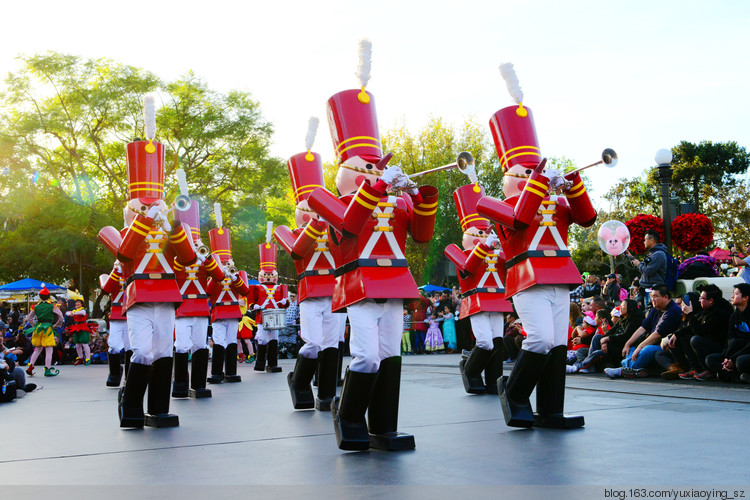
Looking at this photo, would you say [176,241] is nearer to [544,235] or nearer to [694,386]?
[544,235]

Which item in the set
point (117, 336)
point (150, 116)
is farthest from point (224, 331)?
point (150, 116)

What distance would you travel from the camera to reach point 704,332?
8938 millimetres

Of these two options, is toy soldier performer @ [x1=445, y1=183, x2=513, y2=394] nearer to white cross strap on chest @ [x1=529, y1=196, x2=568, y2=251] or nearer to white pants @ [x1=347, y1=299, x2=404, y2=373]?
white cross strap on chest @ [x1=529, y1=196, x2=568, y2=251]

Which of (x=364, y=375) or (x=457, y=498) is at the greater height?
(x=364, y=375)

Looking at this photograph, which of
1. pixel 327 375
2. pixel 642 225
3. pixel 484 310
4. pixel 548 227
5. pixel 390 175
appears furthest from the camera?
pixel 642 225

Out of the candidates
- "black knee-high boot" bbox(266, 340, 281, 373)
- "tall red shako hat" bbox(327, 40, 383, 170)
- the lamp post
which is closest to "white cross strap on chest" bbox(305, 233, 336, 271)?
"tall red shako hat" bbox(327, 40, 383, 170)

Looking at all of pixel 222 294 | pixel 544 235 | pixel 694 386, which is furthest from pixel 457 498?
pixel 222 294

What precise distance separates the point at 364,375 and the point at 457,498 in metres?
1.53

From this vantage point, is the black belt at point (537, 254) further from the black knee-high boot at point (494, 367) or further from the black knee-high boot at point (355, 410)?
the black knee-high boot at point (494, 367)

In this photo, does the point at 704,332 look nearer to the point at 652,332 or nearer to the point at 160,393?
the point at 652,332

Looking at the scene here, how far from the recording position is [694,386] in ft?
27.5

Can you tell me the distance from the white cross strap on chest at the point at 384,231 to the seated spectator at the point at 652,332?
554 cm

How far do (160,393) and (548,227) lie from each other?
3600 millimetres

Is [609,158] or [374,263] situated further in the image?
[609,158]
